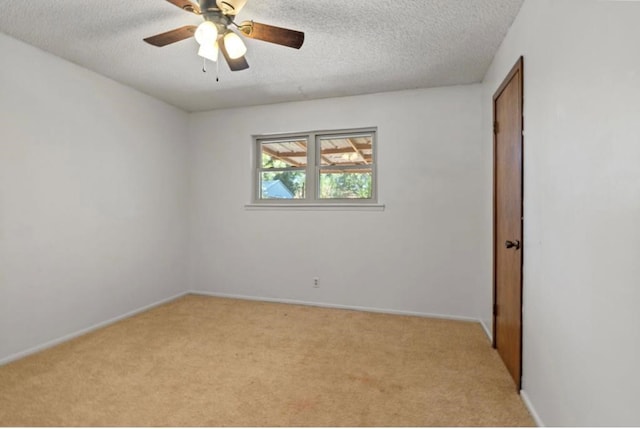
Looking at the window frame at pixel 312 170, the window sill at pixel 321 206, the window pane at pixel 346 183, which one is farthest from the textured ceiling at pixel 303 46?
the window sill at pixel 321 206

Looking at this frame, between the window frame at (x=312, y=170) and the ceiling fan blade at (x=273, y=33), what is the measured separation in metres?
1.79

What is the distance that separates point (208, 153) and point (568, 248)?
154 inches

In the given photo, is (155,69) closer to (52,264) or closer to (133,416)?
(52,264)

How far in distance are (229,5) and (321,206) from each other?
2.29 meters

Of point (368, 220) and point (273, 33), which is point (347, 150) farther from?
point (273, 33)

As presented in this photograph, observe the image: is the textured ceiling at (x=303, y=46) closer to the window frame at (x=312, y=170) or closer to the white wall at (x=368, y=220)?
the white wall at (x=368, y=220)

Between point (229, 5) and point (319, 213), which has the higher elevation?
point (229, 5)

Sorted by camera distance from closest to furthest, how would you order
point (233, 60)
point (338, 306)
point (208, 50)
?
point (208, 50), point (233, 60), point (338, 306)

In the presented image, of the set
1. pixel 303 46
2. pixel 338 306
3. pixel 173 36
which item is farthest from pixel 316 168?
pixel 173 36

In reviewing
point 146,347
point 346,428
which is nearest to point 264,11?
point 346,428

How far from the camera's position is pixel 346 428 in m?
1.68

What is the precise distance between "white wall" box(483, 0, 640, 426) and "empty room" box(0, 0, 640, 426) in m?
0.01

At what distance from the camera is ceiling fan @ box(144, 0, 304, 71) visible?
5.84 feet

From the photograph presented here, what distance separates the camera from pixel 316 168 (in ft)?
12.7
